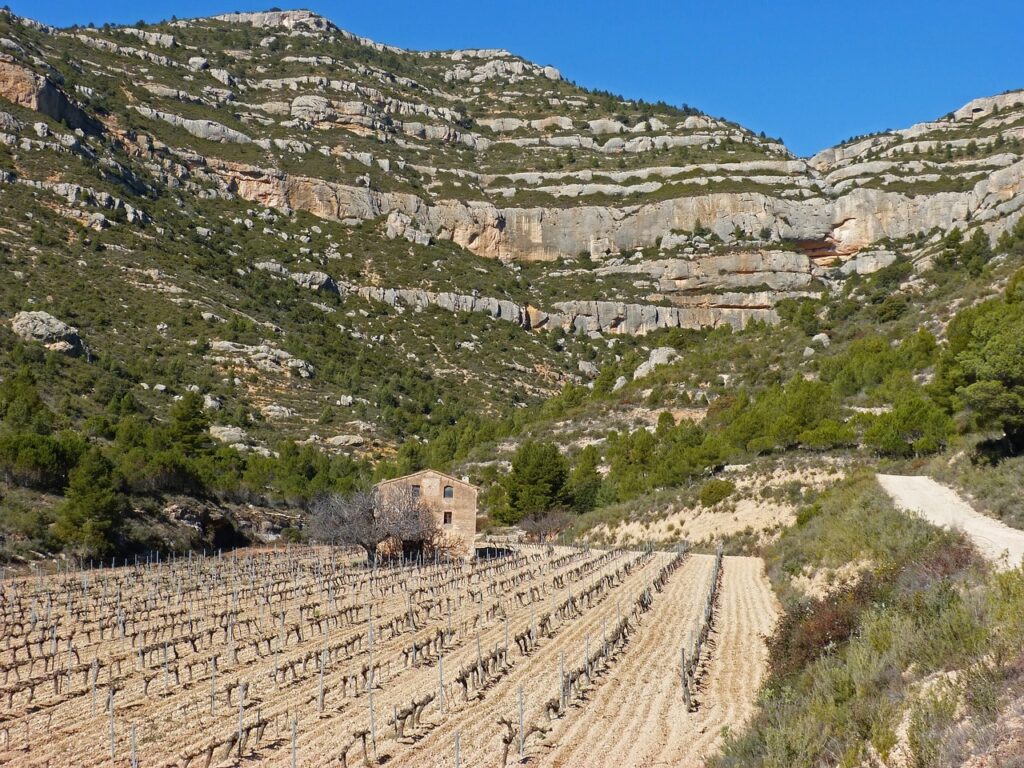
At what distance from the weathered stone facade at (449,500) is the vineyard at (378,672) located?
1161 centimetres

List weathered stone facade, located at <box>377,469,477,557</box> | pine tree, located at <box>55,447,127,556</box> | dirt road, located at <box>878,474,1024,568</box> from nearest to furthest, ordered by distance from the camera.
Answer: dirt road, located at <box>878,474,1024,568</box> → pine tree, located at <box>55,447,127,556</box> → weathered stone facade, located at <box>377,469,477,557</box>

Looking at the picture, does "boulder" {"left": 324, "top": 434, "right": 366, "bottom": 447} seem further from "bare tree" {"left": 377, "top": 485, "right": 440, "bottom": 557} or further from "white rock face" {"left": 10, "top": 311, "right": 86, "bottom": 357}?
"bare tree" {"left": 377, "top": 485, "right": 440, "bottom": 557}

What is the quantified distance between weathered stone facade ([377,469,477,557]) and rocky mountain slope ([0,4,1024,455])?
22.1m

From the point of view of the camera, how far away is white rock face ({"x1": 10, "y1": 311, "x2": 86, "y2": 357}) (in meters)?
56.9

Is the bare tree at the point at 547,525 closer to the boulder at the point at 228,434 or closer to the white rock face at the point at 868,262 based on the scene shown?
the boulder at the point at 228,434

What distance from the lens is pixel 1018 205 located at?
7181 cm

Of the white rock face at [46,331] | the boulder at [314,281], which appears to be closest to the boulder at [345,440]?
the white rock face at [46,331]

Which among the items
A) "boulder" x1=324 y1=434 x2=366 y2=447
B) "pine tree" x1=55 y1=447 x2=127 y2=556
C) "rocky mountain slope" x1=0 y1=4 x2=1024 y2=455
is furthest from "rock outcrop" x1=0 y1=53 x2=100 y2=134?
"pine tree" x1=55 y1=447 x2=127 y2=556

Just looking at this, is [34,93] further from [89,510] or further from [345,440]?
[89,510]

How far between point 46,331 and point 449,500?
34.7 m

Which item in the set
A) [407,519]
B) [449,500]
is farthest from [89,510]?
[449,500]

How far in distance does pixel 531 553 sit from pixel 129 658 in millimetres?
27022

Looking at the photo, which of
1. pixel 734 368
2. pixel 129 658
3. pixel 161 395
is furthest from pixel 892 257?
pixel 129 658

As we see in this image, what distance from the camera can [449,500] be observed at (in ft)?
141
